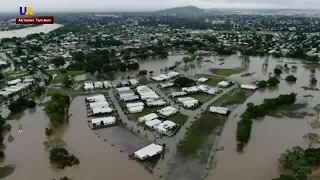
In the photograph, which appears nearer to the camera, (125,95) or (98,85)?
(125,95)

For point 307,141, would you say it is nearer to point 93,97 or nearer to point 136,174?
point 136,174

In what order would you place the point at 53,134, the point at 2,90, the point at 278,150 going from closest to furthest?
the point at 278,150 < the point at 53,134 < the point at 2,90

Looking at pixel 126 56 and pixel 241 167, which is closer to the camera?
pixel 241 167

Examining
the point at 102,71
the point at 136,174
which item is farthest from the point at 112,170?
the point at 102,71

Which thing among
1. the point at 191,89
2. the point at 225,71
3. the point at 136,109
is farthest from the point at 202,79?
the point at 136,109

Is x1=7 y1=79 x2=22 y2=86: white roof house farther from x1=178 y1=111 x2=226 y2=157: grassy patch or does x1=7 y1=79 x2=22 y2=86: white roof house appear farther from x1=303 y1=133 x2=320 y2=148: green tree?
x1=303 y1=133 x2=320 y2=148: green tree

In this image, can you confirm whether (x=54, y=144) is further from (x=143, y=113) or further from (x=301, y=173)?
(x=301, y=173)
